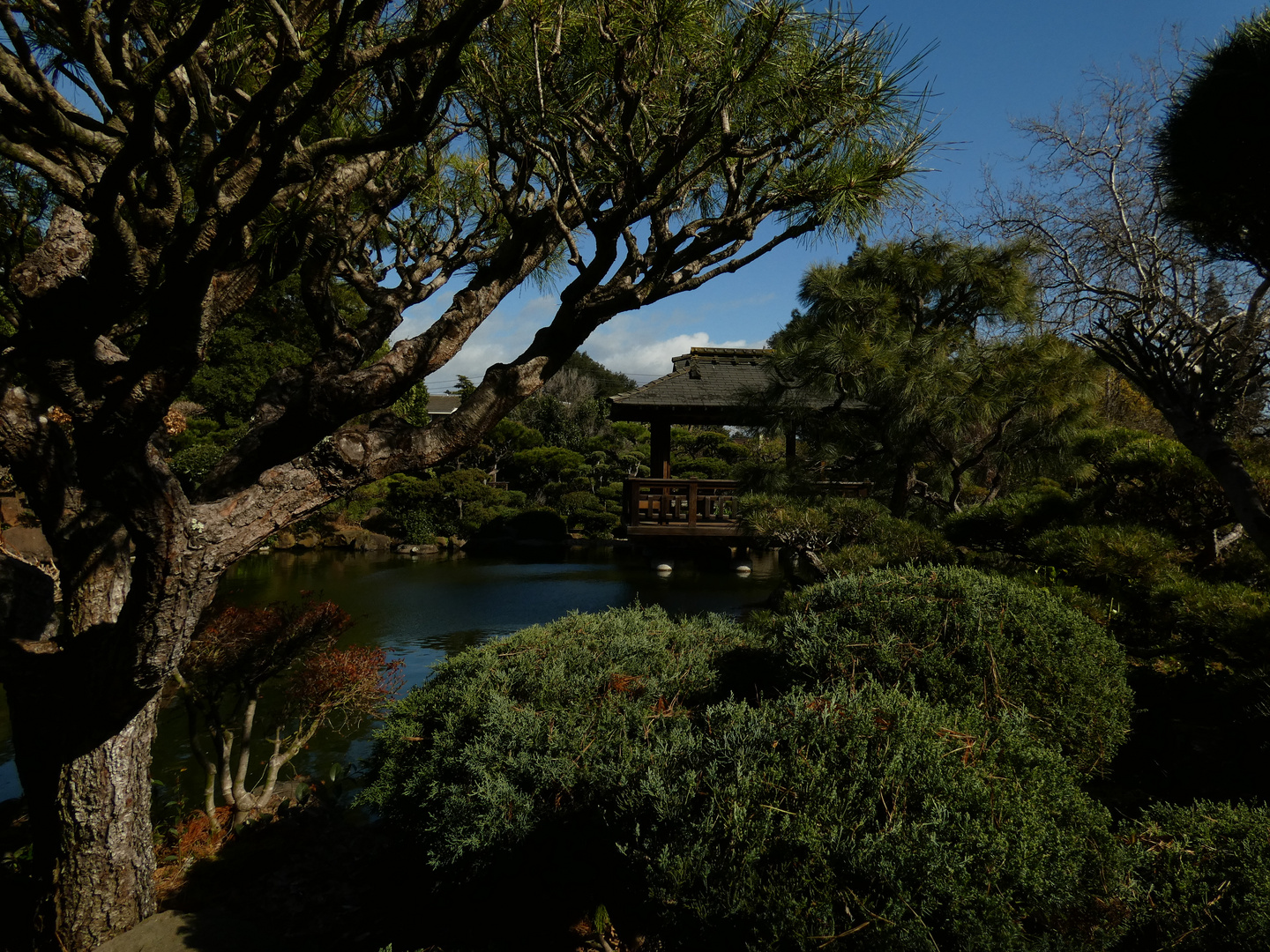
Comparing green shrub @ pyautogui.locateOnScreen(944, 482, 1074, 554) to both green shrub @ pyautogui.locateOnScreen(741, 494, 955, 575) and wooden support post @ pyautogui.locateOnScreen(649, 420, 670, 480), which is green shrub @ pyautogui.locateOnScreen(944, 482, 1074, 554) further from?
wooden support post @ pyautogui.locateOnScreen(649, 420, 670, 480)

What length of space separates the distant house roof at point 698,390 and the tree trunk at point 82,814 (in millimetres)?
7951

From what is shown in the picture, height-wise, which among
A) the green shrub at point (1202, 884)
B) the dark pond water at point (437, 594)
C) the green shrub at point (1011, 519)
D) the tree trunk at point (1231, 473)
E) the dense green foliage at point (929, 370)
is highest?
the dense green foliage at point (929, 370)

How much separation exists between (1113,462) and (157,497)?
16.1 ft

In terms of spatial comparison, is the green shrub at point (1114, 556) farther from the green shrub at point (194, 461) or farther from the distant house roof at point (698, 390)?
the green shrub at point (194, 461)

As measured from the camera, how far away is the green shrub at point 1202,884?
1577 millimetres

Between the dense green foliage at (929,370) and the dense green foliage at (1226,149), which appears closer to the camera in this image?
the dense green foliage at (1226,149)

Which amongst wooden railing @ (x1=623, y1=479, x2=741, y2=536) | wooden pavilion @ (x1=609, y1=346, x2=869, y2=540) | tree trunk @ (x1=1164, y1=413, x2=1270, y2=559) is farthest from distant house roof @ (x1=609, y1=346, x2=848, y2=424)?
tree trunk @ (x1=1164, y1=413, x2=1270, y2=559)

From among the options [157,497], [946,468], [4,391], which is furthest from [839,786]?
[946,468]

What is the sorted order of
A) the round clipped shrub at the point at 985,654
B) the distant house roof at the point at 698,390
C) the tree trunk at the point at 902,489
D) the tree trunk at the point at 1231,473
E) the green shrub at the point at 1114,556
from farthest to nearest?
the distant house roof at the point at 698,390 < the tree trunk at the point at 902,489 < the green shrub at the point at 1114,556 < the tree trunk at the point at 1231,473 < the round clipped shrub at the point at 985,654

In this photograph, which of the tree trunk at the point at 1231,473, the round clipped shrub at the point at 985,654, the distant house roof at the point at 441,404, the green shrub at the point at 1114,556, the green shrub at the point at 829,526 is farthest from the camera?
the distant house roof at the point at 441,404

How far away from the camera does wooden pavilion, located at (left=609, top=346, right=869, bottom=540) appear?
1126 centimetres

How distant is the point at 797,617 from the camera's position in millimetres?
2574

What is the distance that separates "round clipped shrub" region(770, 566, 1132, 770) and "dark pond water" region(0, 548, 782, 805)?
10.6 ft

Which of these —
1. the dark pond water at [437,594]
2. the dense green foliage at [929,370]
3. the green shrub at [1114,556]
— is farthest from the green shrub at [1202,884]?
the dense green foliage at [929,370]
